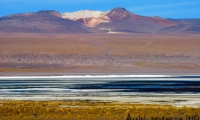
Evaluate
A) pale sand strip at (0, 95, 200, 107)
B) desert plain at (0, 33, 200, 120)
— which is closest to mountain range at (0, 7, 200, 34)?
desert plain at (0, 33, 200, 120)

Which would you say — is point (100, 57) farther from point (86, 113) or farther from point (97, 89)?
point (86, 113)

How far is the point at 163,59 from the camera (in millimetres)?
90000

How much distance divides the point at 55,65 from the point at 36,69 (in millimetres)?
5604

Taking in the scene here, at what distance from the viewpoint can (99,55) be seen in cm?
9419

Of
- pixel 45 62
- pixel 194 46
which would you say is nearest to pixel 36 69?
pixel 45 62

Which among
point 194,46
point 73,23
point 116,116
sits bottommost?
point 116,116

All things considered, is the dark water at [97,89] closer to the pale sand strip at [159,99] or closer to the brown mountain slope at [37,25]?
the pale sand strip at [159,99]

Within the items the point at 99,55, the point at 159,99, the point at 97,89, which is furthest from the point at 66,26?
the point at 159,99

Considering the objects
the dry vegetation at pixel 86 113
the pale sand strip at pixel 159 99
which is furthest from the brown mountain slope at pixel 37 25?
the dry vegetation at pixel 86 113

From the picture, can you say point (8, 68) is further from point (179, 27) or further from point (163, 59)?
point (179, 27)

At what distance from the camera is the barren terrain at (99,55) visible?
77.9 metres

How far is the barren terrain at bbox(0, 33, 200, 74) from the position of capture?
77.9 m

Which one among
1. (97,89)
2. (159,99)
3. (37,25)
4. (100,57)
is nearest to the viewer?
(159,99)

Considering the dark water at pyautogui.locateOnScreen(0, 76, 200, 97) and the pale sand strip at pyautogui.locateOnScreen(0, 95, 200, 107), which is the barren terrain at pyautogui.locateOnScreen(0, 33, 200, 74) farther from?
the pale sand strip at pyautogui.locateOnScreen(0, 95, 200, 107)
